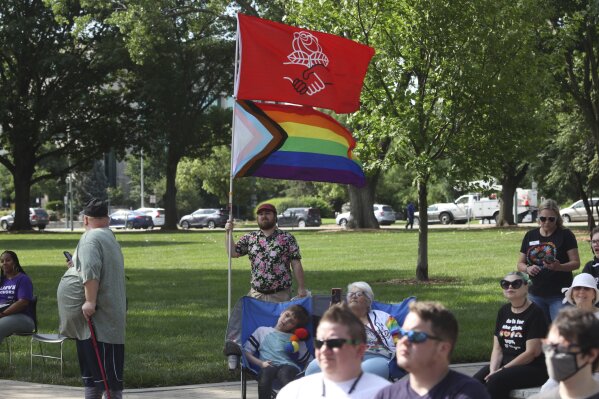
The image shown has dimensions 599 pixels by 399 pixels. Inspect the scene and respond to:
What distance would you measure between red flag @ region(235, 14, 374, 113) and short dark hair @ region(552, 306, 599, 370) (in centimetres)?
612

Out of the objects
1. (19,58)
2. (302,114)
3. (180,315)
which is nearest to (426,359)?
(302,114)

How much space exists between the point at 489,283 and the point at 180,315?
277 inches

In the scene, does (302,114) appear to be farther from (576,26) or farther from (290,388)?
(576,26)

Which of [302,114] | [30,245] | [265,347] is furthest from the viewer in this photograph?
[30,245]

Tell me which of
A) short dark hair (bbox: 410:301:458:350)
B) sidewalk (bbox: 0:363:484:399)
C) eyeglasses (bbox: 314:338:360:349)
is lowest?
sidewalk (bbox: 0:363:484:399)

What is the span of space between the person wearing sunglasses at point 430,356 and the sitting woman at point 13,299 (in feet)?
24.1

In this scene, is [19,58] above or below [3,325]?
above

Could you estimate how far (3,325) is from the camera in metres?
10.8

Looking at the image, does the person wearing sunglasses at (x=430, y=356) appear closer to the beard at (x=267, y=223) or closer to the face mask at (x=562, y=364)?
the face mask at (x=562, y=364)

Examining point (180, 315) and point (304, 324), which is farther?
point (180, 315)

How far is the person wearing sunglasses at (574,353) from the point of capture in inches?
157

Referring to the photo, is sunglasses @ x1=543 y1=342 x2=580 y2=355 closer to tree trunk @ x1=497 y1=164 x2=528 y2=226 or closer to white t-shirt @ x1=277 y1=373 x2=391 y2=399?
white t-shirt @ x1=277 y1=373 x2=391 y2=399

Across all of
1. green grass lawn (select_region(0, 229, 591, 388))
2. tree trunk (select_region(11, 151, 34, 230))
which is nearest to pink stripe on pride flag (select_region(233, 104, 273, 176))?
green grass lawn (select_region(0, 229, 591, 388))

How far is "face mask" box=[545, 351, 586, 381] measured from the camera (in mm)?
3963
